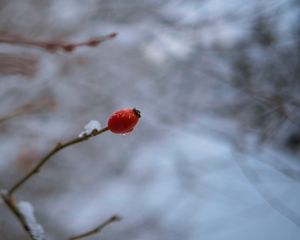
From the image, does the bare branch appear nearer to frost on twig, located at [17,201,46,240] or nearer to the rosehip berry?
frost on twig, located at [17,201,46,240]

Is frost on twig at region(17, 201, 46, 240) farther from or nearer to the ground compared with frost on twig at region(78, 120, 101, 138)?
nearer to the ground

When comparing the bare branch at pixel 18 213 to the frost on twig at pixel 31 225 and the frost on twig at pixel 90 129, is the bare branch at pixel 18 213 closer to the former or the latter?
the frost on twig at pixel 31 225

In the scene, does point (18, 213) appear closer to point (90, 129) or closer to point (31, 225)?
point (31, 225)

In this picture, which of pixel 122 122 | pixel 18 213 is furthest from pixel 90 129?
pixel 18 213

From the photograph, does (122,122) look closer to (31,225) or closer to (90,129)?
(90,129)

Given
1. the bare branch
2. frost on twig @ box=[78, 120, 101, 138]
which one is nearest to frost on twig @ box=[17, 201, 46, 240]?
the bare branch

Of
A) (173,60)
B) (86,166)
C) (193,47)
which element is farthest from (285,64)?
(86,166)

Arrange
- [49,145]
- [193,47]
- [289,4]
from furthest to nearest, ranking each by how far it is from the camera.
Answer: [49,145]
[193,47]
[289,4]

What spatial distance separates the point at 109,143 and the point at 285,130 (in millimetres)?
2355

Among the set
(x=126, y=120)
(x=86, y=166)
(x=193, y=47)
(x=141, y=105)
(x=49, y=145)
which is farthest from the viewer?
Answer: (x=86, y=166)

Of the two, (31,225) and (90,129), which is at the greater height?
(90,129)

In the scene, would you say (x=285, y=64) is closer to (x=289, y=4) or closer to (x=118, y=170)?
(x=289, y=4)

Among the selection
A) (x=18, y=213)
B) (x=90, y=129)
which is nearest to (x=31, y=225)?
(x=18, y=213)

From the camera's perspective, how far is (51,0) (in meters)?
3.45
